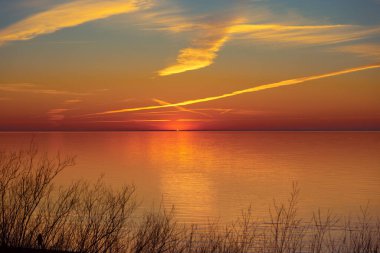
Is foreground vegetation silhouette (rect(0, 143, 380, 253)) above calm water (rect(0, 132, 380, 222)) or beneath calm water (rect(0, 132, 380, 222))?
beneath

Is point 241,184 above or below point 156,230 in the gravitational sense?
above

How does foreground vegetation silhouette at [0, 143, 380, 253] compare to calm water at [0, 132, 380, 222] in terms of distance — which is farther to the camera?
calm water at [0, 132, 380, 222]

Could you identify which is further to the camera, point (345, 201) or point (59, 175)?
point (59, 175)

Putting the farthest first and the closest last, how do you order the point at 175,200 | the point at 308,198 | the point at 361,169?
the point at 361,169 < the point at 308,198 < the point at 175,200

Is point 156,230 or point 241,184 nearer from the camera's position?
point 156,230

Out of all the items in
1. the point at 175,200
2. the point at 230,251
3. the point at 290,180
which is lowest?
the point at 230,251

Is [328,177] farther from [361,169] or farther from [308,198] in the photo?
[308,198]

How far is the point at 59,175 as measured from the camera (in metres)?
56.3

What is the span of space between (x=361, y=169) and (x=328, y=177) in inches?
425

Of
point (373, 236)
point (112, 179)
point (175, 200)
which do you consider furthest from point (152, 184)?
point (373, 236)

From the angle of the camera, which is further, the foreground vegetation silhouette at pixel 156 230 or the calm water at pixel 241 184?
the calm water at pixel 241 184

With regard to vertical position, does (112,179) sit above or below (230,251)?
above

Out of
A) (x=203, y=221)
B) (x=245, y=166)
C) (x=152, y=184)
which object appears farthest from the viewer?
(x=245, y=166)

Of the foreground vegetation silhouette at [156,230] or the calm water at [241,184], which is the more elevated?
the calm water at [241,184]
